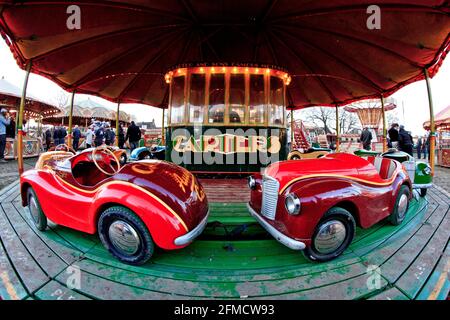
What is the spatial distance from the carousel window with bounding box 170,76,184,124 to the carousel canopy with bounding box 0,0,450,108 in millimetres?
877

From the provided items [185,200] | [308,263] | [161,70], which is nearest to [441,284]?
[308,263]

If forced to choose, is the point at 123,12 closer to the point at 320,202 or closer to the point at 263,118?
the point at 263,118

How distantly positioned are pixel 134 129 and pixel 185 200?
10123 mm

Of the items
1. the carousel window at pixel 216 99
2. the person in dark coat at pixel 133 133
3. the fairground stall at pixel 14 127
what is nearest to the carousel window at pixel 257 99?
the carousel window at pixel 216 99

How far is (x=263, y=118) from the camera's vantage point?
6.05 meters

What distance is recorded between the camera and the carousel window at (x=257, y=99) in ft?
19.7

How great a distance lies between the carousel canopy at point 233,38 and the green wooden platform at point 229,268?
346 centimetres

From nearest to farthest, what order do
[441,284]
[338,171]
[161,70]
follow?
[441,284]
[338,171]
[161,70]

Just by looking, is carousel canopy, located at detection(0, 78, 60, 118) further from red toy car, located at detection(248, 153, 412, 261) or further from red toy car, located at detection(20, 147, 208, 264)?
red toy car, located at detection(248, 153, 412, 261)

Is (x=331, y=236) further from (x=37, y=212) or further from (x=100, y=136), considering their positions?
(x=100, y=136)

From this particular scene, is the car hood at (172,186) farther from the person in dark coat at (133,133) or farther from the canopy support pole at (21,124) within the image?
the person in dark coat at (133,133)

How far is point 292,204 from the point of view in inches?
99.4

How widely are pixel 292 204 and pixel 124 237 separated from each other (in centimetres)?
176
